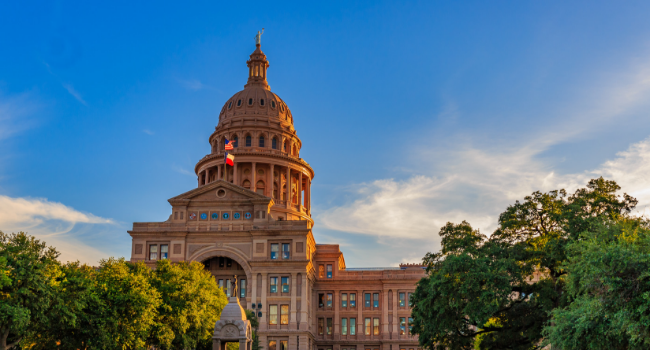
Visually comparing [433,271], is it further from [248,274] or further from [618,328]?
[248,274]

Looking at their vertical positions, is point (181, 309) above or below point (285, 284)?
below

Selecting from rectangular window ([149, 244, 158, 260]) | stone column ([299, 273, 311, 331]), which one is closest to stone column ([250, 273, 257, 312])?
stone column ([299, 273, 311, 331])

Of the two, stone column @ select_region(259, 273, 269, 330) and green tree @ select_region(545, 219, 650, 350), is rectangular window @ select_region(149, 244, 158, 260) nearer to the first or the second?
stone column @ select_region(259, 273, 269, 330)

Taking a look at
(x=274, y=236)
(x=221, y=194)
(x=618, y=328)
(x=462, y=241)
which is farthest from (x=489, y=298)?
(x=221, y=194)

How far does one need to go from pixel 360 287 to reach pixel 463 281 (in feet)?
164

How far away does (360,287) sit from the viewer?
92000mm

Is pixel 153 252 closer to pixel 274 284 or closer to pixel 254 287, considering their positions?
pixel 254 287

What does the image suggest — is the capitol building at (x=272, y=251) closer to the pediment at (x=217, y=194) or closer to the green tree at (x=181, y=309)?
the pediment at (x=217, y=194)

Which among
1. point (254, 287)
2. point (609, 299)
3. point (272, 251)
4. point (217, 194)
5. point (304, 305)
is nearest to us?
point (609, 299)

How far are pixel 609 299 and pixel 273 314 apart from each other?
54772 millimetres

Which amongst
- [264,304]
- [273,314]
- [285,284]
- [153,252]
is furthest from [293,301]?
[153,252]

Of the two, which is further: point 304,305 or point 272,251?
point 272,251

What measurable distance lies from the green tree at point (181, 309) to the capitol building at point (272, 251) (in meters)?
22.7

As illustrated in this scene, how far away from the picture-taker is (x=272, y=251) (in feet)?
271
